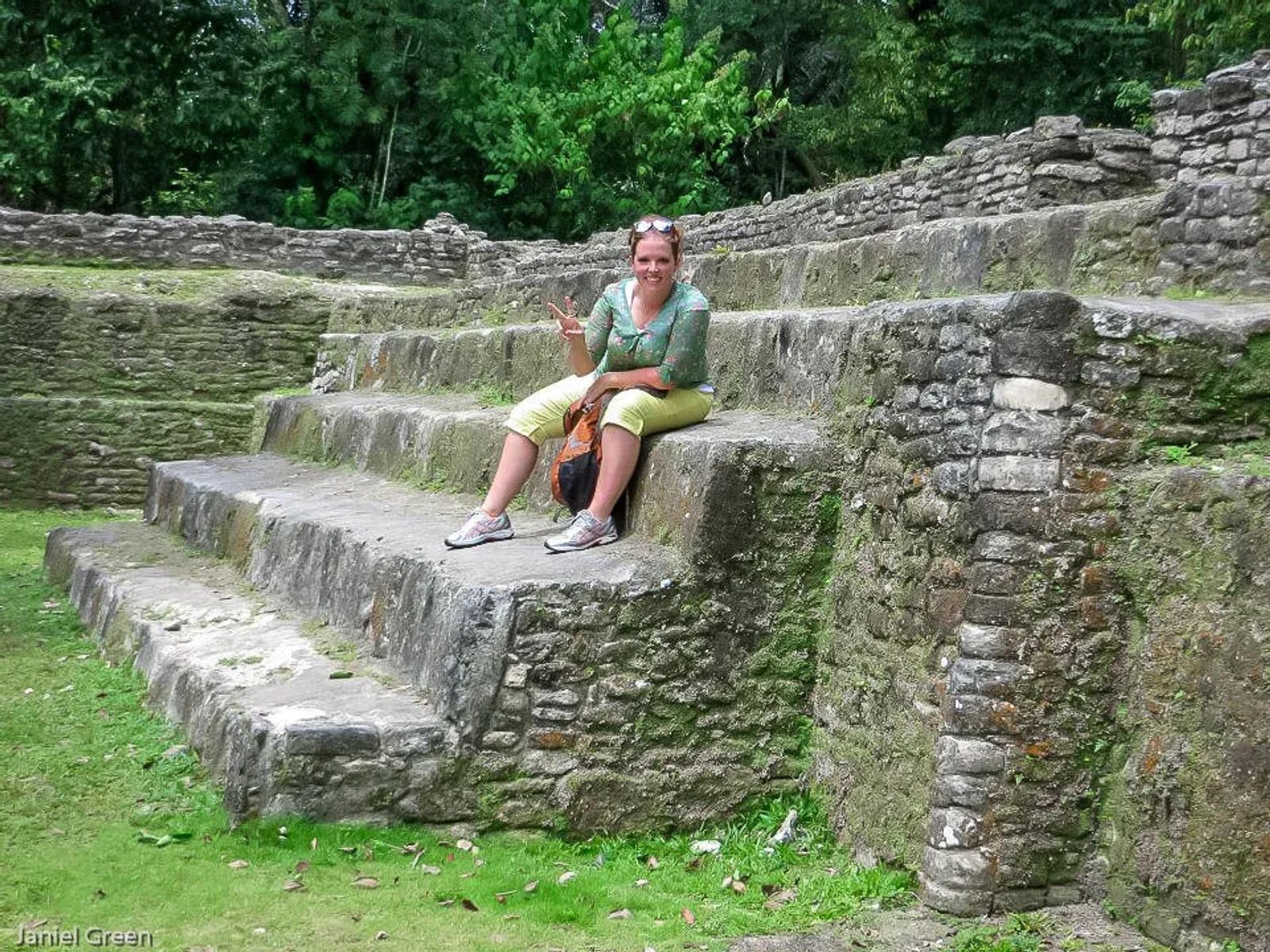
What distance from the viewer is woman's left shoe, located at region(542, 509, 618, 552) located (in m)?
5.20

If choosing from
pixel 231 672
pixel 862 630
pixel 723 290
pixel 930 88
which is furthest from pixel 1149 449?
pixel 930 88

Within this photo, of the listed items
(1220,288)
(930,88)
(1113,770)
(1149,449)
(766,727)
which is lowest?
(766,727)

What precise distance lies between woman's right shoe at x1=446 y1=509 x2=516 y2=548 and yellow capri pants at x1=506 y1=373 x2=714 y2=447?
1.14 ft

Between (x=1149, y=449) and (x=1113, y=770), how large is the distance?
900 millimetres

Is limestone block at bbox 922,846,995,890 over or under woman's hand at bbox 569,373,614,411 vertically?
under

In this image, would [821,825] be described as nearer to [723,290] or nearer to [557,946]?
[557,946]

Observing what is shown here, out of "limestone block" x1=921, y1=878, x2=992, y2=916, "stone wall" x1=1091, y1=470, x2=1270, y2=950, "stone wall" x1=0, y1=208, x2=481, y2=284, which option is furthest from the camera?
"stone wall" x1=0, y1=208, x2=481, y2=284

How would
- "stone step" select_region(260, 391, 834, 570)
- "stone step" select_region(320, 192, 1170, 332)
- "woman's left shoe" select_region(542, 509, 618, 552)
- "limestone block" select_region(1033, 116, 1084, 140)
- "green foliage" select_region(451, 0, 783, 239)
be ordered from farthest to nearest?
"green foliage" select_region(451, 0, 783, 239)
"limestone block" select_region(1033, 116, 1084, 140)
"stone step" select_region(320, 192, 1170, 332)
"woman's left shoe" select_region(542, 509, 618, 552)
"stone step" select_region(260, 391, 834, 570)

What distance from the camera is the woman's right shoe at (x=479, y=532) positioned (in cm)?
559

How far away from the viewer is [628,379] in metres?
5.36

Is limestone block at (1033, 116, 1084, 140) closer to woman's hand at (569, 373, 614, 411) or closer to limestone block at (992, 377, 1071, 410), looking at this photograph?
woman's hand at (569, 373, 614, 411)

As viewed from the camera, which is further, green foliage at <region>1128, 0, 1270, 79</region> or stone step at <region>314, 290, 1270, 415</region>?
green foliage at <region>1128, 0, 1270, 79</region>

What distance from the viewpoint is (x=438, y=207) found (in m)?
23.5

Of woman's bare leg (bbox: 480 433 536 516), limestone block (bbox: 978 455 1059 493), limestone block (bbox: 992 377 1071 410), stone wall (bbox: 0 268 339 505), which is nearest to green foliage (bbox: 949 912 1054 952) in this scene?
limestone block (bbox: 978 455 1059 493)
